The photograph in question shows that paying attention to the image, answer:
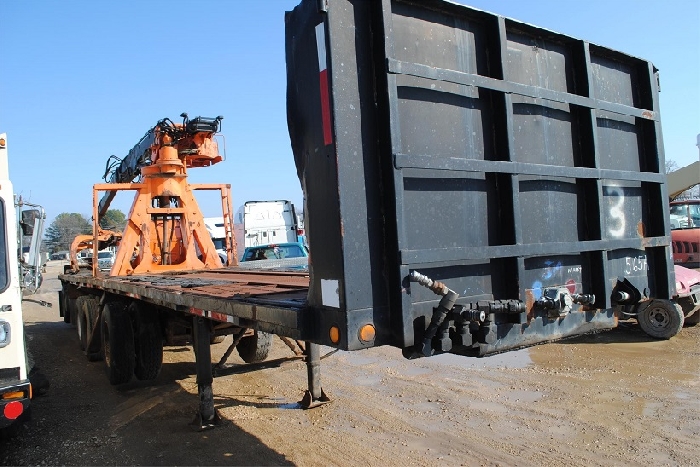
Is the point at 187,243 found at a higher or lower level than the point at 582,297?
higher

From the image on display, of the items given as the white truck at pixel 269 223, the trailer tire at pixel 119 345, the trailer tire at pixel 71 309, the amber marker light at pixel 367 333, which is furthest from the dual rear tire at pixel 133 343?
the white truck at pixel 269 223

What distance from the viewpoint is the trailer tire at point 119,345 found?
660 centimetres

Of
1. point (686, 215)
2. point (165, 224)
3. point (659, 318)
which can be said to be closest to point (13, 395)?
point (165, 224)

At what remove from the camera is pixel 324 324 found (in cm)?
268

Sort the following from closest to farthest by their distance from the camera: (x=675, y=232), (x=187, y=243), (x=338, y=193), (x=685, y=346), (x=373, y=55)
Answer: (x=338, y=193), (x=373, y=55), (x=685, y=346), (x=187, y=243), (x=675, y=232)

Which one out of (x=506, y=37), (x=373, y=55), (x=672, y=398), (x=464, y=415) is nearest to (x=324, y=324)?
(x=373, y=55)

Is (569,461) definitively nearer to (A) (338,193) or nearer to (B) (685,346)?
(A) (338,193)

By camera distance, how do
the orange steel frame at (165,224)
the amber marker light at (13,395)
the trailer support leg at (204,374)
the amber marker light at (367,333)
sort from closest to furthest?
1. the amber marker light at (367,333)
2. the amber marker light at (13,395)
3. the trailer support leg at (204,374)
4. the orange steel frame at (165,224)

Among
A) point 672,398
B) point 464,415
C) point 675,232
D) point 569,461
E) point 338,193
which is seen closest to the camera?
point 338,193

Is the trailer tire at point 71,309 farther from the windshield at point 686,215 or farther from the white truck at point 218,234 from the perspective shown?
the windshield at point 686,215

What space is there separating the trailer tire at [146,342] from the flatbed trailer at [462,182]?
3.07 meters

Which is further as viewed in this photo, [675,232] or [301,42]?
[675,232]

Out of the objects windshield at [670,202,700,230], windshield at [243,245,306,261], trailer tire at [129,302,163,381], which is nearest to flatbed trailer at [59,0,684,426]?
trailer tire at [129,302,163,381]

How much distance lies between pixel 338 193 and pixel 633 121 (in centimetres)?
241
